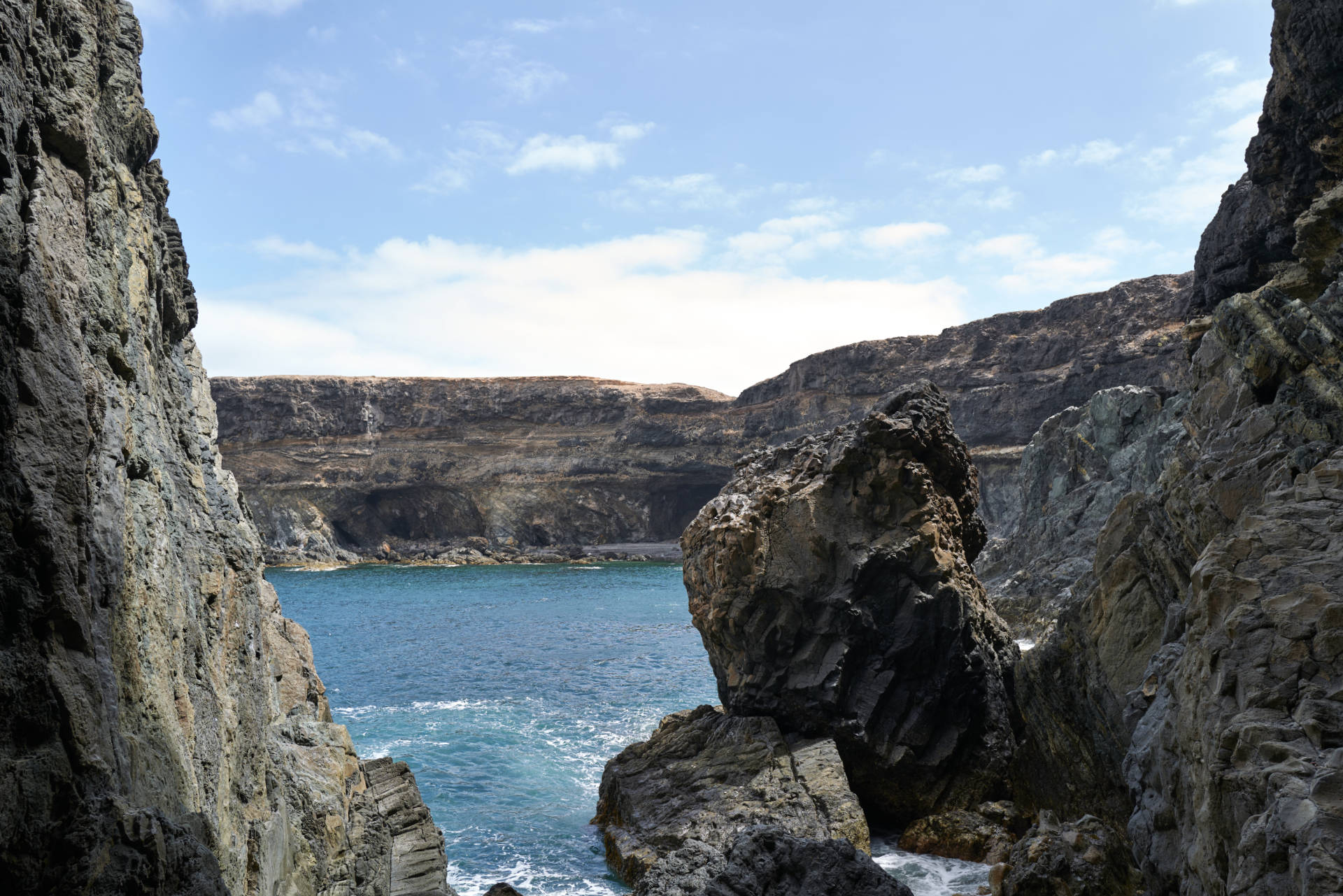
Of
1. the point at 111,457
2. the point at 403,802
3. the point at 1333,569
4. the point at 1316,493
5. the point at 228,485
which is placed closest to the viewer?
the point at 111,457

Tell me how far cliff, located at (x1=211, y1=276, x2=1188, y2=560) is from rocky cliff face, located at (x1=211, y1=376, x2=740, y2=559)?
144mm

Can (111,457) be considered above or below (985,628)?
above

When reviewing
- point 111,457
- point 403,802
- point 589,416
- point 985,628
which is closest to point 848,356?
point 589,416

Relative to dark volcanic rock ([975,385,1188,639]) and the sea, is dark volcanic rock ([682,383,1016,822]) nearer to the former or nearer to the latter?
the sea

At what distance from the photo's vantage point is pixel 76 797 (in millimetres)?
3295

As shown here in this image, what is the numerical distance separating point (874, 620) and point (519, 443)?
73.3 meters

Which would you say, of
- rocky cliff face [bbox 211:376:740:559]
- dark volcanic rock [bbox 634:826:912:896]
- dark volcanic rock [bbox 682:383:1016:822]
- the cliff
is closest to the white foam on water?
dark volcanic rock [bbox 682:383:1016:822]

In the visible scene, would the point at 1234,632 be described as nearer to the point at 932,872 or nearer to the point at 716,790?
the point at 932,872

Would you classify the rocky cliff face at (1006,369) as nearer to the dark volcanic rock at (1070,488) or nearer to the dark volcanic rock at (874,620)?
the dark volcanic rock at (1070,488)

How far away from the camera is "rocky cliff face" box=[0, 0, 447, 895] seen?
334cm

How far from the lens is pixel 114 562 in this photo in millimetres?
4246

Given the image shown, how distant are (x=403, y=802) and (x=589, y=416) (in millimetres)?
76169

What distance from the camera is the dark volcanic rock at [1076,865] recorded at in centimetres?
786

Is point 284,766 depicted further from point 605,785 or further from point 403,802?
point 605,785
